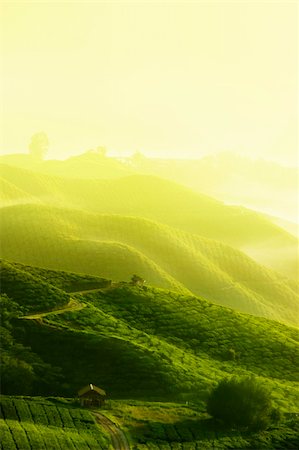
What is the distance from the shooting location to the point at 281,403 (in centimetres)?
8212

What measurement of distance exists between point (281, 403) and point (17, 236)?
95823 millimetres

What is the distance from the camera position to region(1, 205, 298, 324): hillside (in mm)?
148375

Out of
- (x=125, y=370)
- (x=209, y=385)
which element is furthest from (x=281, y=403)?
(x=125, y=370)

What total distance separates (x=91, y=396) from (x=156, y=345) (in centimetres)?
2320

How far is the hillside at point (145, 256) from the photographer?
148 meters

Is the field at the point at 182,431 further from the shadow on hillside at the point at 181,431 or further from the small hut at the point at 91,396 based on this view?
the small hut at the point at 91,396

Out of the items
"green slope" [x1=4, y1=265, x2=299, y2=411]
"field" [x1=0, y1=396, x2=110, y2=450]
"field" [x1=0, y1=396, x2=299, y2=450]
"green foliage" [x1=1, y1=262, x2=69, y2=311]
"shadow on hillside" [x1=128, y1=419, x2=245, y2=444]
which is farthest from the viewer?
"green foliage" [x1=1, y1=262, x2=69, y2=311]

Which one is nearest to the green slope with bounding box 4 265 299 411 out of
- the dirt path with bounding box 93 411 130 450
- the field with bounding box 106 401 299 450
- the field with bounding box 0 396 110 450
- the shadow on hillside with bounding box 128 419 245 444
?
the field with bounding box 106 401 299 450

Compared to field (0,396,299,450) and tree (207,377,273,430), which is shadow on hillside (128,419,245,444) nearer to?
field (0,396,299,450)

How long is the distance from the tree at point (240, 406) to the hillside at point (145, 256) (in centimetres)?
6713

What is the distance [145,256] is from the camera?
519 feet

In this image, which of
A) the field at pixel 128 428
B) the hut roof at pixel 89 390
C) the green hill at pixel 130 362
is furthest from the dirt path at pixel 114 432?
the hut roof at pixel 89 390

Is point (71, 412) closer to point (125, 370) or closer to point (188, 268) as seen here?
point (125, 370)

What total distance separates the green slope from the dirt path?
9.39 m
